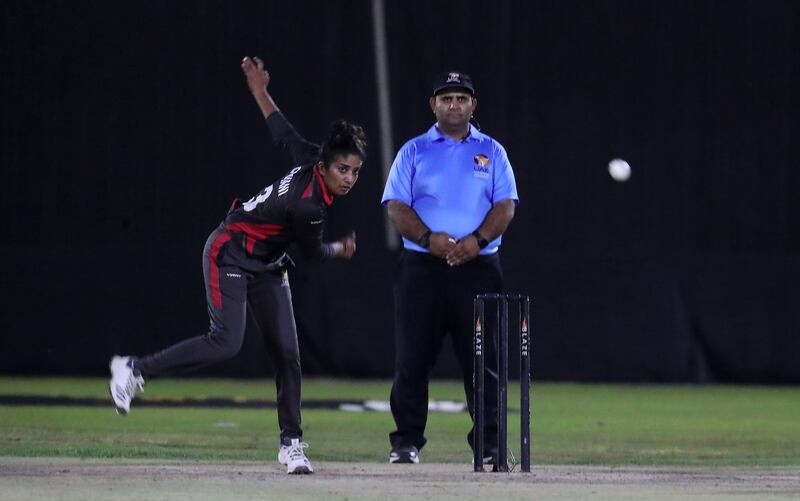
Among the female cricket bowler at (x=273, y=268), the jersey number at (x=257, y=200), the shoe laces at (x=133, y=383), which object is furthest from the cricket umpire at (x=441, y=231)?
the shoe laces at (x=133, y=383)

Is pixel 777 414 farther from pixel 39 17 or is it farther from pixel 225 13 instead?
pixel 39 17

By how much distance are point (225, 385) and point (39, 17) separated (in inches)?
157

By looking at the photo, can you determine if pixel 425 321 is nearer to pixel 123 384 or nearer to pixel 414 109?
pixel 123 384

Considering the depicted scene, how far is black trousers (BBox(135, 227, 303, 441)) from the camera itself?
6.18 metres

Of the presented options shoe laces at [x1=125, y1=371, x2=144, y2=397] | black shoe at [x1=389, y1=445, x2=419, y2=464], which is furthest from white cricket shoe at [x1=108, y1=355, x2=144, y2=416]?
black shoe at [x1=389, y1=445, x2=419, y2=464]

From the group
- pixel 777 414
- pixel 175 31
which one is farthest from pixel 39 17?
pixel 777 414

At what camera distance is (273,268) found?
6.38 meters

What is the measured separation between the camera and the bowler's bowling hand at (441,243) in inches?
267

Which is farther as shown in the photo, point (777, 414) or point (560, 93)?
point (560, 93)

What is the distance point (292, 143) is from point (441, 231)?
84 cm

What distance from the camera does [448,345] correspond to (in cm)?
1327

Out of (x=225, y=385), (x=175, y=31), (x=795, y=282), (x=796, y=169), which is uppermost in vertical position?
(x=175, y=31)

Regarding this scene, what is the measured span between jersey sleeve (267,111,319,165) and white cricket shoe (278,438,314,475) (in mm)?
1162

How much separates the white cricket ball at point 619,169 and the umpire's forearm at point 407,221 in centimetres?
728
